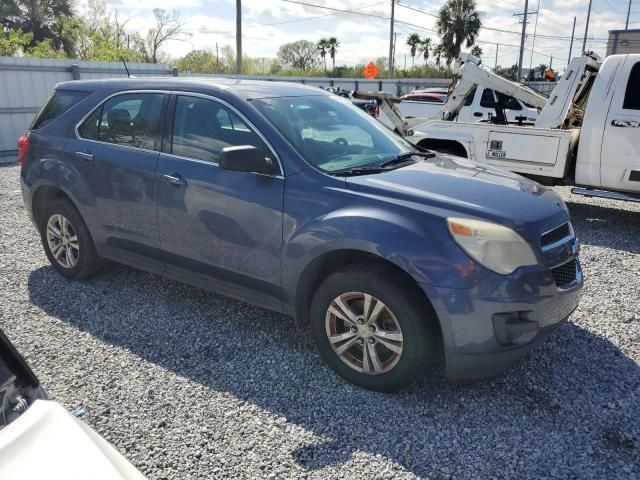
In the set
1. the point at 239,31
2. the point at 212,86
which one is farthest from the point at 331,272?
the point at 239,31

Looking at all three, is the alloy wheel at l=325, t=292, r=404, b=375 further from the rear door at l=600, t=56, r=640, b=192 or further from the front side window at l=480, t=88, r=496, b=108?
the front side window at l=480, t=88, r=496, b=108

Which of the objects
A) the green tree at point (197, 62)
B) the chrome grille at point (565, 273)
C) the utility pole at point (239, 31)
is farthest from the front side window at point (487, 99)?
the green tree at point (197, 62)

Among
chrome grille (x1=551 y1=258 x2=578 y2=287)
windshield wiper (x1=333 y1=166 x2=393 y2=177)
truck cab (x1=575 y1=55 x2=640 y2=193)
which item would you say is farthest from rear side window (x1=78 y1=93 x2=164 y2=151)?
truck cab (x1=575 y1=55 x2=640 y2=193)

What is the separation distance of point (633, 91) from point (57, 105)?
21.7ft

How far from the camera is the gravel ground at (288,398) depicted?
2.61 metres

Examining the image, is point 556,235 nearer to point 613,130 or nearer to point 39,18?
point 613,130

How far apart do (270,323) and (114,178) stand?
1656 millimetres

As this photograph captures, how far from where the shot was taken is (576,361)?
11.6 feet

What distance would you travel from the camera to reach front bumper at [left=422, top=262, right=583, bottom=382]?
2.73 meters

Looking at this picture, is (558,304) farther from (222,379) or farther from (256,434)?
(222,379)

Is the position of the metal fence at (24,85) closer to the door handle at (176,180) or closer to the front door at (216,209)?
the front door at (216,209)

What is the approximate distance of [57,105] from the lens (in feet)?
14.9

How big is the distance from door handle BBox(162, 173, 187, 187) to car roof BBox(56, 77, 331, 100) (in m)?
0.64

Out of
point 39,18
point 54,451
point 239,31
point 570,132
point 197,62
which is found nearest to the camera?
point 54,451
